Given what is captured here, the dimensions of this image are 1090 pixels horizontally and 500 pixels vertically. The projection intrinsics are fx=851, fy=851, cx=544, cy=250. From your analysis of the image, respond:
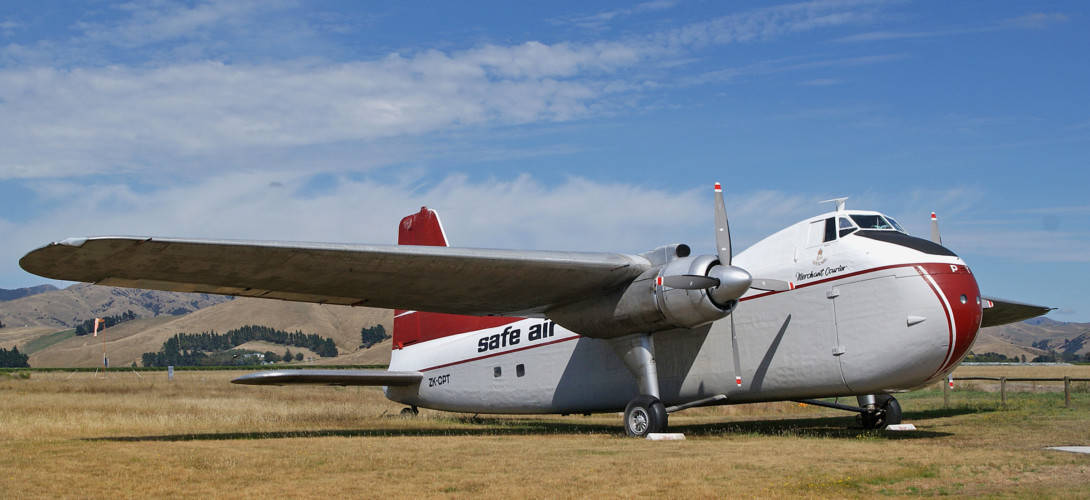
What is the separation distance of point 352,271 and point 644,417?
5662 mm

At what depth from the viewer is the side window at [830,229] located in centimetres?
1423

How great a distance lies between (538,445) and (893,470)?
18.1ft

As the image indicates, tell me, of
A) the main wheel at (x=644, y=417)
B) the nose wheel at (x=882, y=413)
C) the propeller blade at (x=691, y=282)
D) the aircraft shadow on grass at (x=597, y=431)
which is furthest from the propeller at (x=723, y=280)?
the nose wheel at (x=882, y=413)

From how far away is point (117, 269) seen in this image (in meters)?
12.2

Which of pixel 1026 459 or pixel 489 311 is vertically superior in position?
pixel 489 311

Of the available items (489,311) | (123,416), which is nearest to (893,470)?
(489,311)

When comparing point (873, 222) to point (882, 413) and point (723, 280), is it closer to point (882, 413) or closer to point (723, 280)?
point (723, 280)

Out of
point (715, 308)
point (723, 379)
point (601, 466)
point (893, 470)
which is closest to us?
point (893, 470)

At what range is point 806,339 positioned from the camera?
14352 mm

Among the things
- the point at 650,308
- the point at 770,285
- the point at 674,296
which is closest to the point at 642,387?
the point at 650,308

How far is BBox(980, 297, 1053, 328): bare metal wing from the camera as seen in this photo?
1952 cm

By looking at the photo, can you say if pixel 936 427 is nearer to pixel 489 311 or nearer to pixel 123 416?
pixel 489 311

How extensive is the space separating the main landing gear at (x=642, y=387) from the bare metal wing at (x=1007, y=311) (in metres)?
8.80

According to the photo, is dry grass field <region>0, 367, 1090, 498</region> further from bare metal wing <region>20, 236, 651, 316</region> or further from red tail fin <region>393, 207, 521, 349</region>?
red tail fin <region>393, 207, 521, 349</region>
